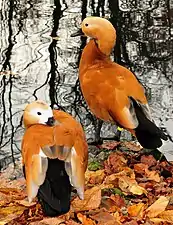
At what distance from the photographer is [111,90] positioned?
4.57m

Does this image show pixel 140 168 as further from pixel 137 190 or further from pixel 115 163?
pixel 137 190

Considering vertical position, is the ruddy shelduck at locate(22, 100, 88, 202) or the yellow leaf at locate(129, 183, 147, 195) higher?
the ruddy shelduck at locate(22, 100, 88, 202)

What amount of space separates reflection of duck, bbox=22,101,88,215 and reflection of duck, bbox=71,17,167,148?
0.70 m

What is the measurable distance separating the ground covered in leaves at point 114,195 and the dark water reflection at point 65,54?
0.84 metres

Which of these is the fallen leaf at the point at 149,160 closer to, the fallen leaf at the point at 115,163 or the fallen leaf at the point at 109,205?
the fallen leaf at the point at 115,163

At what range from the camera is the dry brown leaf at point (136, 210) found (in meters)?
3.71

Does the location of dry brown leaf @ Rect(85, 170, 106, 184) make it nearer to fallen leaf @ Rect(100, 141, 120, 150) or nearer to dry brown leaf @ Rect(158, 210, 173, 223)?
fallen leaf @ Rect(100, 141, 120, 150)

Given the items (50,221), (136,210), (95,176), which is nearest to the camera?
(50,221)

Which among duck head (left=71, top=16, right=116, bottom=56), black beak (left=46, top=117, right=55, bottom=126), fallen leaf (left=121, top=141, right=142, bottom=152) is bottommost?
fallen leaf (left=121, top=141, right=142, bottom=152)

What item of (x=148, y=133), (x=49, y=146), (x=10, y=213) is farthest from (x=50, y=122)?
(x=148, y=133)

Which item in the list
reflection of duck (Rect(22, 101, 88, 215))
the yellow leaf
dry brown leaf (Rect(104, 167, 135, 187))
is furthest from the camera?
dry brown leaf (Rect(104, 167, 135, 187))

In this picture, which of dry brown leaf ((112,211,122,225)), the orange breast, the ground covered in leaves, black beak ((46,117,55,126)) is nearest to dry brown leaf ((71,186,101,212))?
the ground covered in leaves

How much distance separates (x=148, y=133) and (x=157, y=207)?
756 millimetres

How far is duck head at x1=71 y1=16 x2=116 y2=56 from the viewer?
189 inches
